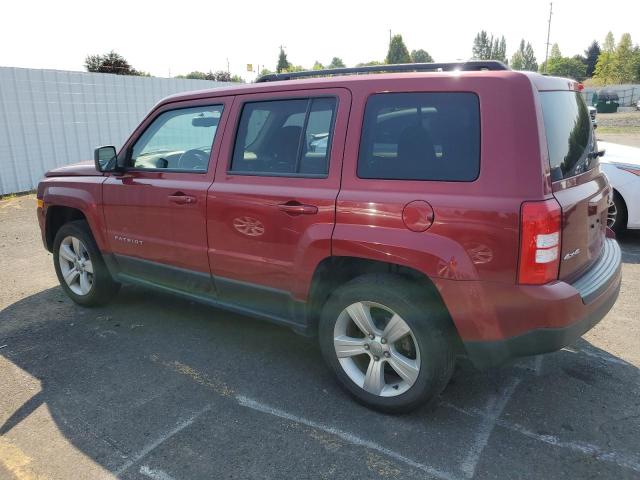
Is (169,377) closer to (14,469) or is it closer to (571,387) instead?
(14,469)

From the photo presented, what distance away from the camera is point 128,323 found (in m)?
4.44

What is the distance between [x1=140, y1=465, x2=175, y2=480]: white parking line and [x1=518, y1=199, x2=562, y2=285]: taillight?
6.39ft

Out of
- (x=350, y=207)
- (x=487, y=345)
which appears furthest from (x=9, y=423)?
(x=487, y=345)

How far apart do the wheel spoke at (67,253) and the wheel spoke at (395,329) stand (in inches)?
127

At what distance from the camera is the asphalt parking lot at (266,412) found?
2.61 m

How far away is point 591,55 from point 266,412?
12508 cm

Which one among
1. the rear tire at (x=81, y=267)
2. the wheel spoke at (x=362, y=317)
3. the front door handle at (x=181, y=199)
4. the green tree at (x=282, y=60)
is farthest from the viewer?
the green tree at (x=282, y=60)

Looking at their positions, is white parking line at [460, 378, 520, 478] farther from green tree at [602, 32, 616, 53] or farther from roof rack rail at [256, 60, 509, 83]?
green tree at [602, 32, 616, 53]

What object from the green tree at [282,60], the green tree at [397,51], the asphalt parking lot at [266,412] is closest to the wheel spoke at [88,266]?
the asphalt parking lot at [266,412]

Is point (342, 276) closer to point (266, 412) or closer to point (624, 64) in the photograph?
point (266, 412)

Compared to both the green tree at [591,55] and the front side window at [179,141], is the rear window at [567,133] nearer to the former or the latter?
the front side window at [179,141]

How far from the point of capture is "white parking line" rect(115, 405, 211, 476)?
2.62m

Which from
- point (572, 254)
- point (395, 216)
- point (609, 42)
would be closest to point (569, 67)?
point (609, 42)

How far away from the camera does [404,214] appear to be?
2.72 metres
